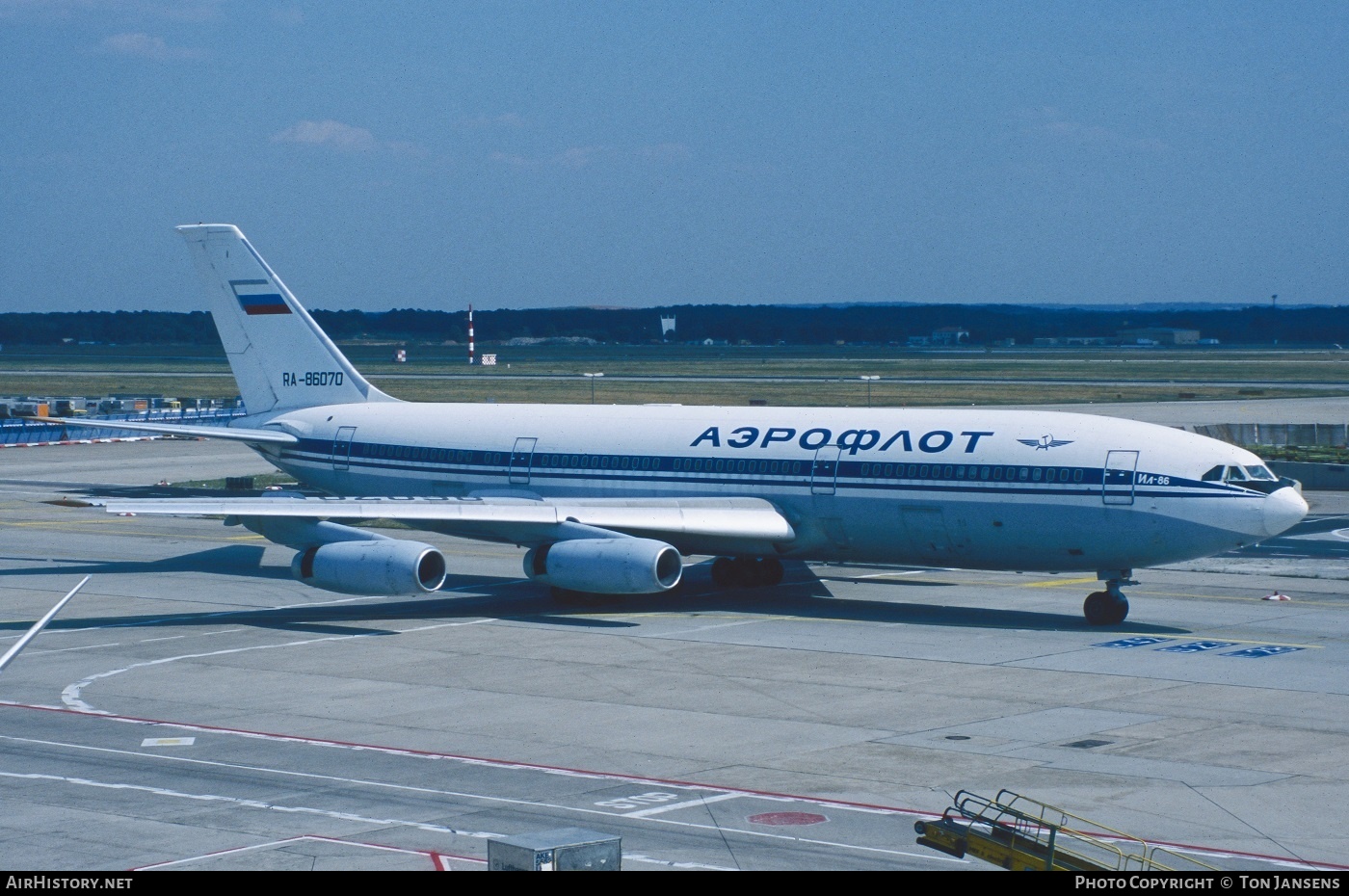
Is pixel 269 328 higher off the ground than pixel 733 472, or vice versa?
pixel 269 328

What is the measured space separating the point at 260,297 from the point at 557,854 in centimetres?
3836

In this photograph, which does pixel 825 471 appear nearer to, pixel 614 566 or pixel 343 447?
pixel 614 566

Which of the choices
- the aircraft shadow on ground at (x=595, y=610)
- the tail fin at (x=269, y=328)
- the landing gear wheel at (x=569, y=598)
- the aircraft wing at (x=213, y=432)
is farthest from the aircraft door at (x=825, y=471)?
the aircraft wing at (x=213, y=432)

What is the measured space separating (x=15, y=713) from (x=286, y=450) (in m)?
21.1

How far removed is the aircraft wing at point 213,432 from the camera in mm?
44812

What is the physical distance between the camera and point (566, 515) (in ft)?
132

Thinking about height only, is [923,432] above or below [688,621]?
above

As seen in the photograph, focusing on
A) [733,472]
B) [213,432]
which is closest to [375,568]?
[733,472]

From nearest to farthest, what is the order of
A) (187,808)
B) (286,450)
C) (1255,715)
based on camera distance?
(187,808) < (1255,715) < (286,450)

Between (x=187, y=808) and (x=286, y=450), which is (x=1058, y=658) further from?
(x=286, y=450)

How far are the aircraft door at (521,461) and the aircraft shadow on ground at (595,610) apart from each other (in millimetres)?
2911

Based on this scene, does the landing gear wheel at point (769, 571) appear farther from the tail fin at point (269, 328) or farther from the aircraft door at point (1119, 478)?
the tail fin at point (269, 328)

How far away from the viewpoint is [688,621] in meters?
38.2
